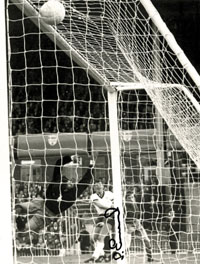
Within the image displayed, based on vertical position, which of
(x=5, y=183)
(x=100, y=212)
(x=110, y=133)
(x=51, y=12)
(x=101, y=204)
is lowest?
(x=100, y=212)

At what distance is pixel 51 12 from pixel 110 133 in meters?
1.59

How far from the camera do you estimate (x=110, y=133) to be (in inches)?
228

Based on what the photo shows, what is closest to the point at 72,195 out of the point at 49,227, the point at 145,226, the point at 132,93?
the point at 49,227

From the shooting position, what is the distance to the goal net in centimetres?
537

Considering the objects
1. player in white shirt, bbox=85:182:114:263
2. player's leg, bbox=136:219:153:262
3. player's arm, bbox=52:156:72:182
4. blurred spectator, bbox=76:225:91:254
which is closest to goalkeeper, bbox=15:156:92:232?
player's arm, bbox=52:156:72:182

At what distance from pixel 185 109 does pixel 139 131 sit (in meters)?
7.19

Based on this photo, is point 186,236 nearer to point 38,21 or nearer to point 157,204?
point 157,204

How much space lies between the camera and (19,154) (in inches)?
480

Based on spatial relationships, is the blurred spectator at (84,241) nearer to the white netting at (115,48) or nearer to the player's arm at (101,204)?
the player's arm at (101,204)

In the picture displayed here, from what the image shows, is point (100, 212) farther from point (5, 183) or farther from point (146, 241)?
point (5, 183)

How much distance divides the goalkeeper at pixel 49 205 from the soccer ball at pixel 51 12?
212 inches

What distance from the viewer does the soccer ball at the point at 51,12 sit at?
4488mm

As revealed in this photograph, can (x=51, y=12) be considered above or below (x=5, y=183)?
above

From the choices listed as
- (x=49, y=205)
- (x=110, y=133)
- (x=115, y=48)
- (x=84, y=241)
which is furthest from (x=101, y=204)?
(x=115, y=48)
